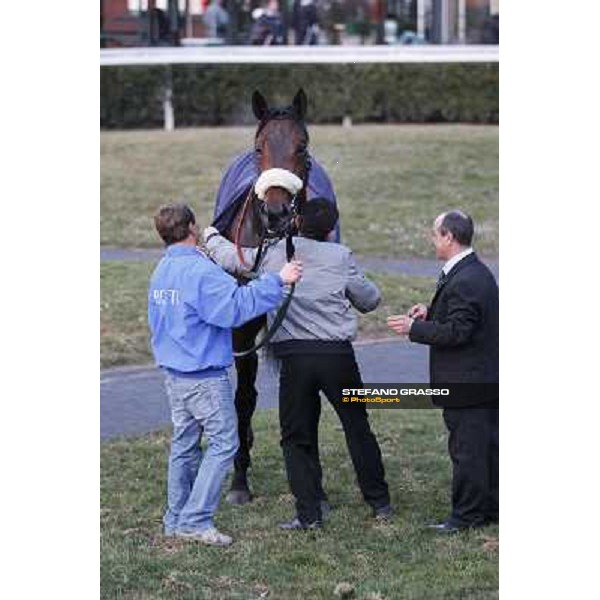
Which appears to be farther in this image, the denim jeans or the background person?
the background person

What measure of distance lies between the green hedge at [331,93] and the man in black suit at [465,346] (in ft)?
30.8

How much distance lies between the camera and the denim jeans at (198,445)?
6.53 meters

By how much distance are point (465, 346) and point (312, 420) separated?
2.57 ft

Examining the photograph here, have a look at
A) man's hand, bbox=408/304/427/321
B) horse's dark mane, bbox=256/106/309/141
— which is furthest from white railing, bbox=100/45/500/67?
man's hand, bbox=408/304/427/321

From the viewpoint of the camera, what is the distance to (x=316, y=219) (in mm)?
6656

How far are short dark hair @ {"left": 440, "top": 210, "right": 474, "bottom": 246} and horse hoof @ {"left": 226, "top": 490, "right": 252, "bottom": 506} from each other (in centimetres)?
192

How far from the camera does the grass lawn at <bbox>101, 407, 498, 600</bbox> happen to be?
6.04m

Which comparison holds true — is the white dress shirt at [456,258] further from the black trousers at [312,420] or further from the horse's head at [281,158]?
the horse's head at [281,158]

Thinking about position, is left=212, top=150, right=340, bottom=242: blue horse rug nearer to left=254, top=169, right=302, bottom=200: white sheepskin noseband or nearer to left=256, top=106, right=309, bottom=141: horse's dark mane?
left=256, top=106, right=309, bottom=141: horse's dark mane

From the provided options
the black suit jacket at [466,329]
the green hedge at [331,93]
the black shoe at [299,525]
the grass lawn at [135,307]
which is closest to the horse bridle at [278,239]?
the black suit jacket at [466,329]

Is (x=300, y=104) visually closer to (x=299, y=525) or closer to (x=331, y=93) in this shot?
(x=299, y=525)

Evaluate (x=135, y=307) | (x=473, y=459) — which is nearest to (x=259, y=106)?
(x=473, y=459)
